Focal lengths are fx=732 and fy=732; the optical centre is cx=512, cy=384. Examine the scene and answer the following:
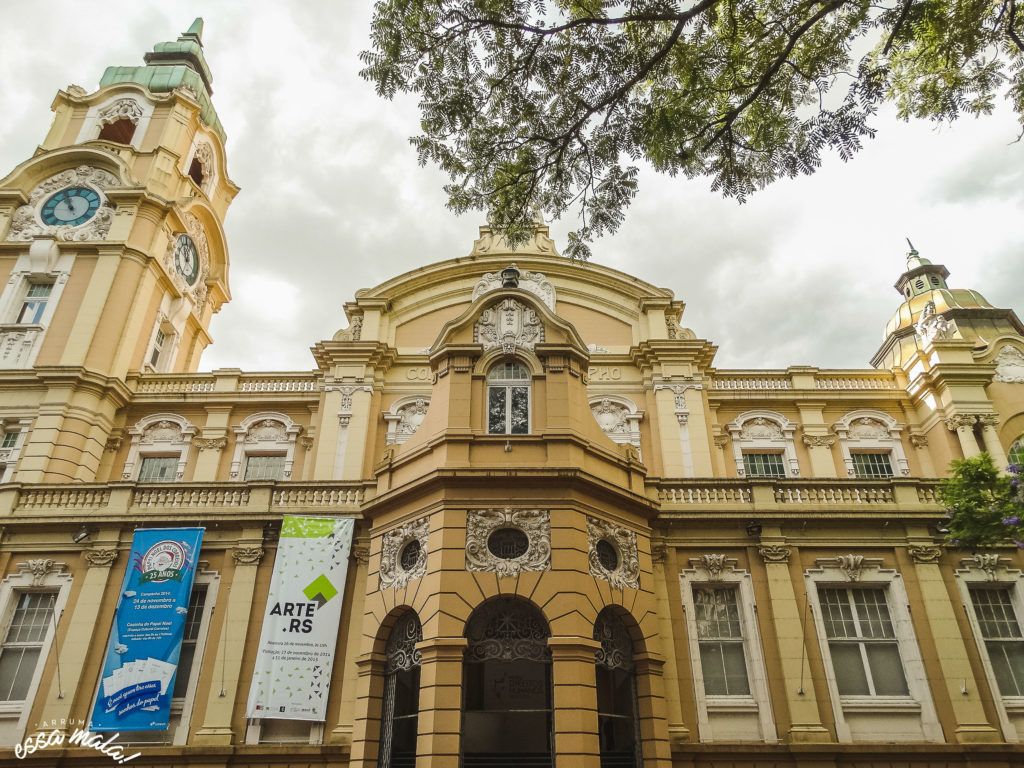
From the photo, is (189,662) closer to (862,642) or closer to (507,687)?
(507,687)

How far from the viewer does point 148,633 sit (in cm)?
1662

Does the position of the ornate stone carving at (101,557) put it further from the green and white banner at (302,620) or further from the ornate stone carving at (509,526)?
the ornate stone carving at (509,526)

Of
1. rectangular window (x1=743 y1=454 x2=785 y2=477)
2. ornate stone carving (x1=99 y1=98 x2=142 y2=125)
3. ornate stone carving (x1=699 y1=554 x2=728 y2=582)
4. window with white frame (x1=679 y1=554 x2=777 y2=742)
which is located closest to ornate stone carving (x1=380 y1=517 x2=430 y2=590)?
window with white frame (x1=679 y1=554 x2=777 y2=742)

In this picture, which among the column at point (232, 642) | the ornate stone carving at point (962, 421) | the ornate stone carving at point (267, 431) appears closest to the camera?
the column at point (232, 642)

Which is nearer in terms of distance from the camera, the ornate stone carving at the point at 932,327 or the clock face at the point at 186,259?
the ornate stone carving at the point at 932,327

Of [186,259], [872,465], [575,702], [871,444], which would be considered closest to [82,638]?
[575,702]

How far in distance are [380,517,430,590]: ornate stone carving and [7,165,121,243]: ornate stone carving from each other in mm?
21158

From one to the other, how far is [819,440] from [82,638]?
75.6 feet

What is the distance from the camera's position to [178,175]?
3306 centimetres

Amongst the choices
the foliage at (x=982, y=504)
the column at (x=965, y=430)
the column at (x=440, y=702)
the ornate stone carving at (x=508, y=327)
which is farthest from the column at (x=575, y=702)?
the column at (x=965, y=430)

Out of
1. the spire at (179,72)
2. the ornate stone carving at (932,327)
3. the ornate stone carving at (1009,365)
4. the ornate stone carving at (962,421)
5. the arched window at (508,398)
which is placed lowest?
the arched window at (508,398)

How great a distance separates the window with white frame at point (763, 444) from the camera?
26062 millimetres

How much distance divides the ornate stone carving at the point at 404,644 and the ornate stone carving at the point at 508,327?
20.7 ft

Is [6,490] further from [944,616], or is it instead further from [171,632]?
[944,616]
